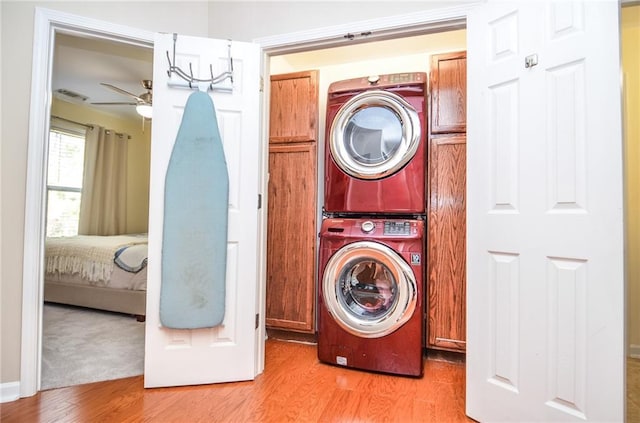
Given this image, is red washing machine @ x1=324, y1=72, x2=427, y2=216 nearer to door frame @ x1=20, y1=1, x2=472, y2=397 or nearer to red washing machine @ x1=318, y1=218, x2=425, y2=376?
red washing machine @ x1=318, y1=218, x2=425, y2=376

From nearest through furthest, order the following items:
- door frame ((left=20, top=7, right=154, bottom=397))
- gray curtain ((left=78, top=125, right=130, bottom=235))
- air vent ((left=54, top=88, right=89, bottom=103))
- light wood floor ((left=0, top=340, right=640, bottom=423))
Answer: light wood floor ((left=0, top=340, right=640, bottom=423)) → door frame ((left=20, top=7, right=154, bottom=397)) → air vent ((left=54, top=88, right=89, bottom=103)) → gray curtain ((left=78, top=125, right=130, bottom=235))

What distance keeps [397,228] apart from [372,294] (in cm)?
46

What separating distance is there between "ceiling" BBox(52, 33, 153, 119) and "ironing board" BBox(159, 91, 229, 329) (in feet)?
4.17

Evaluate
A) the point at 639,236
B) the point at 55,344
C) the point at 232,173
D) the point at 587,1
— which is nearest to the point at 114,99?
the point at 55,344

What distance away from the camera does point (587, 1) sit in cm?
120

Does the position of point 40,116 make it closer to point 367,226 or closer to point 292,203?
point 292,203

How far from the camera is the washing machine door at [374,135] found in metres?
1.96

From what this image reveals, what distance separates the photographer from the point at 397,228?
1.94 meters

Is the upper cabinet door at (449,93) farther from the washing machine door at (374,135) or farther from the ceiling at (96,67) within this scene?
the ceiling at (96,67)

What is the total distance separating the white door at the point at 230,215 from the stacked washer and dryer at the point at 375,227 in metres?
0.51

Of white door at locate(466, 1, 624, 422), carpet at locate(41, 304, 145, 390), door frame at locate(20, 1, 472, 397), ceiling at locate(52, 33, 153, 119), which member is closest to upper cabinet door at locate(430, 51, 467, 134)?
door frame at locate(20, 1, 472, 397)

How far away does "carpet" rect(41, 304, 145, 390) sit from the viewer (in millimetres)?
1868

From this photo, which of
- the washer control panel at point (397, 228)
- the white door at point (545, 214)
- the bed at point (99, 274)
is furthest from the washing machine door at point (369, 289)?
the bed at point (99, 274)

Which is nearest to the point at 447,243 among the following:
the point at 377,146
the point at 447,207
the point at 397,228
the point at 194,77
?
the point at 447,207
